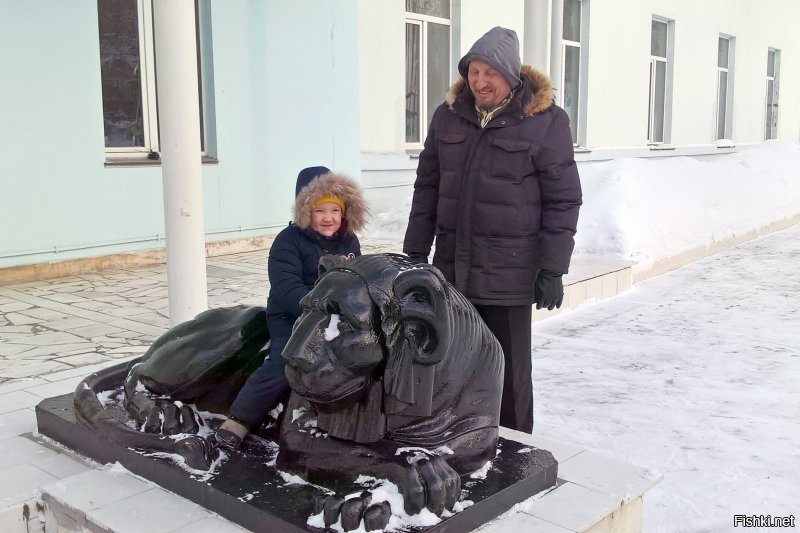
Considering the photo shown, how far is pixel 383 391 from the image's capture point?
1905mm

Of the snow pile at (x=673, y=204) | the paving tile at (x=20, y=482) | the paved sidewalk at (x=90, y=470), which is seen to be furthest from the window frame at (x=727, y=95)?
the paving tile at (x=20, y=482)

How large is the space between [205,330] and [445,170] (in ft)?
3.54

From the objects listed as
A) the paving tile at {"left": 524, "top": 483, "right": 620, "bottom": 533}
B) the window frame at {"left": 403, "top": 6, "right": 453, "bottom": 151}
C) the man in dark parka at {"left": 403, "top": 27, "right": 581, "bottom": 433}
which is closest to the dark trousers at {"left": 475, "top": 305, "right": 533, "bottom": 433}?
the man in dark parka at {"left": 403, "top": 27, "right": 581, "bottom": 433}

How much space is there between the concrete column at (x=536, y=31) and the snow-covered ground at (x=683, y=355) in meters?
2.19

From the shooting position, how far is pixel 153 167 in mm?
7703

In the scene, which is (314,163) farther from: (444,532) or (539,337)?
(444,532)

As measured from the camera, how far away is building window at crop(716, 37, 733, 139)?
19.0 metres

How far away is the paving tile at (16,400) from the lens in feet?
10.8

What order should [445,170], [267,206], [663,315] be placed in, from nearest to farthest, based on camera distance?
1. [445,170]
2. [663,315]
3. [267,206]

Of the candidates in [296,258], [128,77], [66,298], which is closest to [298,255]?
[296,258]

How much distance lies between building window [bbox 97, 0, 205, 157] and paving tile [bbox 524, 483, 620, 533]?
6.62 m

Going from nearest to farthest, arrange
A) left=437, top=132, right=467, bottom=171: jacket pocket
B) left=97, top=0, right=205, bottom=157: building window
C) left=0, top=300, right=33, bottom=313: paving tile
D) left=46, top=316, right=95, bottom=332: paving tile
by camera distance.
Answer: left=437, top=132, right=467, bottom=171: jacket pocket → left=46, top=316, right=95, bottom=332: paving tile → left=0, top=300, right=33, bottom=313: paving tile → left=97, top=0, right=205, bottom=157: building window

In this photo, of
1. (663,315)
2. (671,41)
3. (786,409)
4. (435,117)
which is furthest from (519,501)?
(671,41)

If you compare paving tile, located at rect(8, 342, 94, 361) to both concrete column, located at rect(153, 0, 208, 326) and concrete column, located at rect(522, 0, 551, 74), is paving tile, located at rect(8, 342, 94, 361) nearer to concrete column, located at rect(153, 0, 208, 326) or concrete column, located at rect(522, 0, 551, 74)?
concrete column, located at rect(153, 0, 208, 326)
